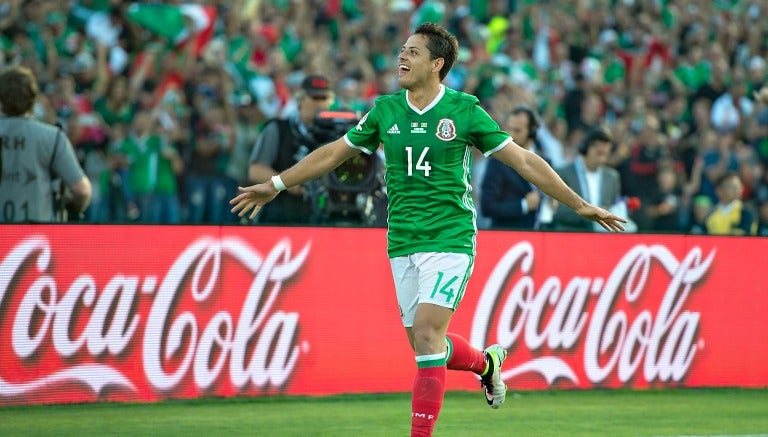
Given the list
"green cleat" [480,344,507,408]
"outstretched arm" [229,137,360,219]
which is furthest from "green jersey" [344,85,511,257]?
"green cleat" [480,344,507,408]

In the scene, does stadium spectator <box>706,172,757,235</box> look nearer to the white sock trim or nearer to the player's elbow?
the player's elbow

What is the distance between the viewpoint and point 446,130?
7859 mm

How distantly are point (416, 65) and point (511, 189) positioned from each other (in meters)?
5.11

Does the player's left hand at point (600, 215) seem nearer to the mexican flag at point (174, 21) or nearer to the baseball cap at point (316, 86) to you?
the baseball cap at point (316, 86)

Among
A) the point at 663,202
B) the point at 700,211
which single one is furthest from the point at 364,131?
the point at 700,211

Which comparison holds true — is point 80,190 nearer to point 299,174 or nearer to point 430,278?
point 299,174

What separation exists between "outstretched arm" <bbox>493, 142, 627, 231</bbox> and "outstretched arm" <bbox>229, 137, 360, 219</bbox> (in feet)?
2.97

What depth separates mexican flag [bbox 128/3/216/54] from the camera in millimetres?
18078

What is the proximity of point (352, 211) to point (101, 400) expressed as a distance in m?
2.92

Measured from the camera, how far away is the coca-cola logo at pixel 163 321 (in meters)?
10.3

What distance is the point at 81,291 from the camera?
34.4ft

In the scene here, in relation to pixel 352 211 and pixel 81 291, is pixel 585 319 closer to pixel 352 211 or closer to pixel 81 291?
pixel 352 211

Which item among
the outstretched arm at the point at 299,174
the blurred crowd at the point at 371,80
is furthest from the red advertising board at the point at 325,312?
the outstretched arm at the point at 299,174

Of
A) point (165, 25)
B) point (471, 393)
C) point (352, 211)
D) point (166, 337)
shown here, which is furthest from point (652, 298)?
point (165, 25)
